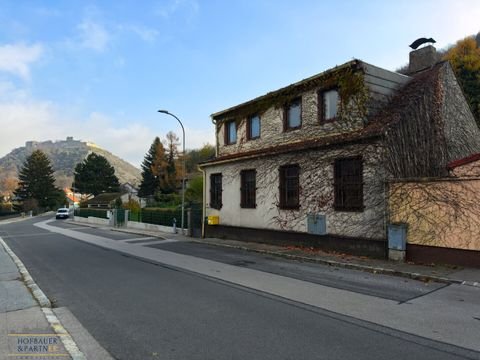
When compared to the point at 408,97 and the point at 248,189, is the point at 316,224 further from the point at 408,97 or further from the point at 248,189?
the point at 408,97

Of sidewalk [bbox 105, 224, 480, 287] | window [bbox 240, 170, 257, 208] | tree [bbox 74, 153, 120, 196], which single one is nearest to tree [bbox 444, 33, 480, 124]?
window [bbox 240, 170, 257, 208]

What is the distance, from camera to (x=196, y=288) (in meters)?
8.36

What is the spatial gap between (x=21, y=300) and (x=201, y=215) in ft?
46.9

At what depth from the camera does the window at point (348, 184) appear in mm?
12783

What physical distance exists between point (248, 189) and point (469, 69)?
92.2 feet

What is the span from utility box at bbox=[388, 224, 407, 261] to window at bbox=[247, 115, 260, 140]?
8.73 m

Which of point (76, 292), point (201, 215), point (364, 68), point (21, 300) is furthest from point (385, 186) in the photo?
point (201, 215)

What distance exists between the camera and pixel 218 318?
20.0 ft

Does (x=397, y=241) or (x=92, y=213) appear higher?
(x=397, y=241)

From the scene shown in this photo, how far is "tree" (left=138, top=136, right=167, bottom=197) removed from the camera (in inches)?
2586

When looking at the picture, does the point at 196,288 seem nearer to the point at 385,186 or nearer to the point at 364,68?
the point at 385,186

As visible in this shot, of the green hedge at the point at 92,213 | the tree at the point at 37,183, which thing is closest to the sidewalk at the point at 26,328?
the green hedge at the point at 92,213

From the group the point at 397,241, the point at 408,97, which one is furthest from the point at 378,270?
the point at 408,97

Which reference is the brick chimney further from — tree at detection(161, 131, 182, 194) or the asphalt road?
tree at detection(161, 131, 182, 194)
